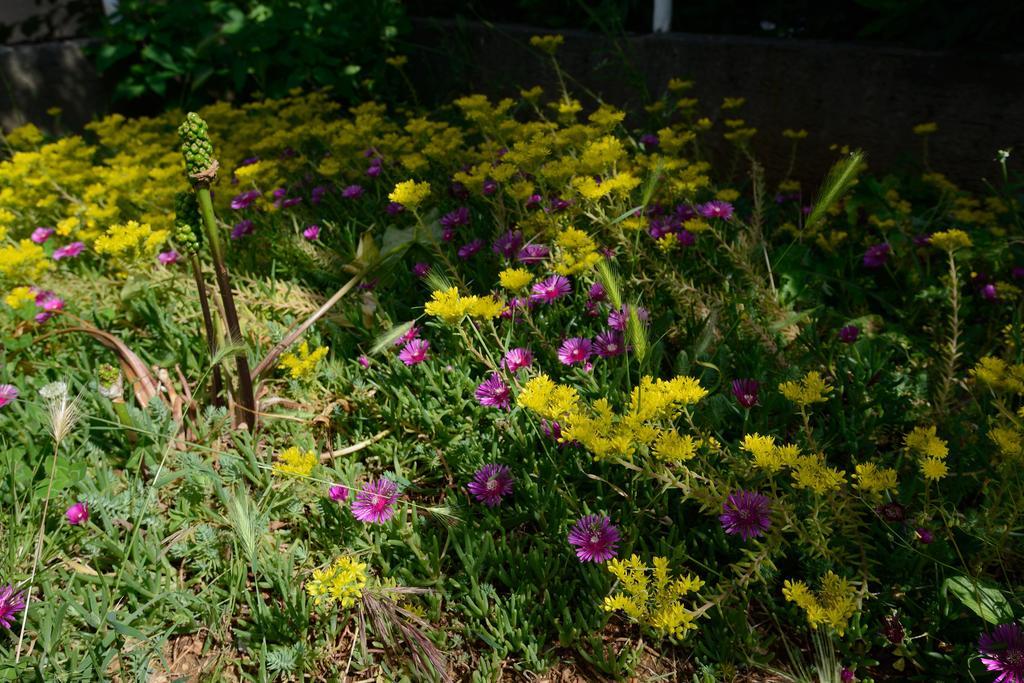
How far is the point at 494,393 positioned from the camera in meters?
1.81

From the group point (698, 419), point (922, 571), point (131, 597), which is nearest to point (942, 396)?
point (922, 571)

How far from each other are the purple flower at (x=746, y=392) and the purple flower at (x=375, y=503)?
2.61 ft

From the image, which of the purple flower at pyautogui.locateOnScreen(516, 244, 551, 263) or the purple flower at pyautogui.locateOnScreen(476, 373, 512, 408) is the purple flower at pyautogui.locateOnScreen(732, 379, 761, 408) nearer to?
the purple flower at pyautogui.locateOnScreen(476, 373, 512, 408)

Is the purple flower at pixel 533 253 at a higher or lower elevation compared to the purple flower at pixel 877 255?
higher

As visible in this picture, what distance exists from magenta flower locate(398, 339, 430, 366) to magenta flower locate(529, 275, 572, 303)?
0.31 metres

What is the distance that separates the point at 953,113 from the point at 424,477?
2.38 m

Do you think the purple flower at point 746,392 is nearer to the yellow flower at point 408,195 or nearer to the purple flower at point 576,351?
the purple flower at point 576,351

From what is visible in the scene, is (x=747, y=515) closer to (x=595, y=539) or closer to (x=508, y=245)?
(x=595, y=539)

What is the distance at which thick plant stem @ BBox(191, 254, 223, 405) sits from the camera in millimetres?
1794

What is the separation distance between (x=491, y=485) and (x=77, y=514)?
91cm

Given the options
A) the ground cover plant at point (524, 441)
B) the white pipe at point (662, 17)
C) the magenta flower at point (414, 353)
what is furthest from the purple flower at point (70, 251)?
the white pipe at point (662, 17)

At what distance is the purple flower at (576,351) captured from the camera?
1.94 meters

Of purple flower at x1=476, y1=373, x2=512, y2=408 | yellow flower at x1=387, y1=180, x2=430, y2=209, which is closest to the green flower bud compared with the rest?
yellow flower at x1=387, y1=180, x2=430, y2=209

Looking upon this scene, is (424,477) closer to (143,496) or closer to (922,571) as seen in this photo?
(143,496)
